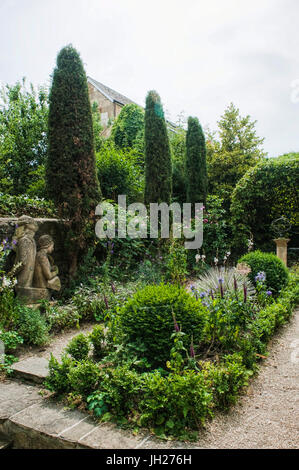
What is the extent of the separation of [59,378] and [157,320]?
0.93 meters

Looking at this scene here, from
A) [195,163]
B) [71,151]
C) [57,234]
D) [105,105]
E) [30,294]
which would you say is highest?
[105,105]

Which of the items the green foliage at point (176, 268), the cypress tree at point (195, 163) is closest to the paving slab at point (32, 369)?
the green foliage at point (176, 268)

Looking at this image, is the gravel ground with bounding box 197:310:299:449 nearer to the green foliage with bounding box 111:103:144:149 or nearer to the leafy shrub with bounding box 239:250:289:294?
the leafy shrub with bounding box 239:250:289:294

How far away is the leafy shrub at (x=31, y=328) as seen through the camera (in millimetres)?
3676

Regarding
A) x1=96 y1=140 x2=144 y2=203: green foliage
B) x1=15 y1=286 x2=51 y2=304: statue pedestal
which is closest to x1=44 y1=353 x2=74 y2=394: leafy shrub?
x1=15 y1=286 x2=51 y2=304: statue pedestal

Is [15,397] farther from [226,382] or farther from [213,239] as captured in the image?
[213,239]

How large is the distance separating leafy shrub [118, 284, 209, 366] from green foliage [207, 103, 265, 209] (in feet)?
30.1

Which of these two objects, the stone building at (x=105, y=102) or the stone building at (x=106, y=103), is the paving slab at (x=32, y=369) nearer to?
the stone building at (x=106, y=103)

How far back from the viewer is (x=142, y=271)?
20.3 ft

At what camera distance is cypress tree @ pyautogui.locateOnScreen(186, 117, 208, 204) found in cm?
1058

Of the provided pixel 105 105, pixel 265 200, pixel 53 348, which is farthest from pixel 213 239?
pixel 105 105

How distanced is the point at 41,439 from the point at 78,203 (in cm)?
415

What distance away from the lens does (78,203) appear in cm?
566
